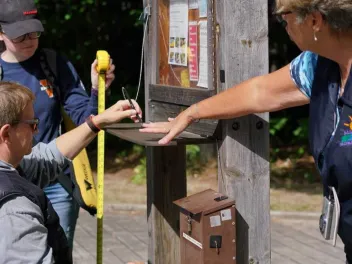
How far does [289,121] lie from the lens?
1198 centimetres

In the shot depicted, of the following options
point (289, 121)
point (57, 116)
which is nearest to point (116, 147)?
point (289, 121)

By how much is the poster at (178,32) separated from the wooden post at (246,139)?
44cm

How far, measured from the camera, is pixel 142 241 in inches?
307

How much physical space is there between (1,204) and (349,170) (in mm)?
1186

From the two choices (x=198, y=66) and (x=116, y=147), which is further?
(x=116, y=147)

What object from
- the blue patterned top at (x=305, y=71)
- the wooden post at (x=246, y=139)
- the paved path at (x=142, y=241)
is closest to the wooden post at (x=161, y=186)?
the wooden post at (x=246, y=139)

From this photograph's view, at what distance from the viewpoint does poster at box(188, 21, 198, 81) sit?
12.7 ft

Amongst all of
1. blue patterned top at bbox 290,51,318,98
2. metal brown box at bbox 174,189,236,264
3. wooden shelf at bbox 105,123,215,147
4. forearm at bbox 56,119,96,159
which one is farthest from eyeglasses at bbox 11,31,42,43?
blue patterned top at bbox 290,51,318,98

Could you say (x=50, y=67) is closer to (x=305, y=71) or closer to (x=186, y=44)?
(x=186, y=44)

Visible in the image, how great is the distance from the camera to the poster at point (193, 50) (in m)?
3.88

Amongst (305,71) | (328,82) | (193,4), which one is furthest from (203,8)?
(328,82)

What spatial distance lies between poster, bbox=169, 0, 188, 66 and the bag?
790mm

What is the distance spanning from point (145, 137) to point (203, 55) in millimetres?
463

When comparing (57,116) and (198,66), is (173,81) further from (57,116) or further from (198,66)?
(57,116)
